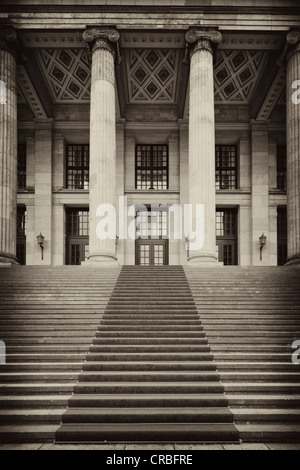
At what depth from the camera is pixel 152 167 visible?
95.2ft

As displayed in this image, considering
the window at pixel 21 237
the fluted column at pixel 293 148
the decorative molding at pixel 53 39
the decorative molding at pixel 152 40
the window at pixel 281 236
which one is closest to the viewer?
the fluted column at pixel 293 148

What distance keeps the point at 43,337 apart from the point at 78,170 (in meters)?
19.4

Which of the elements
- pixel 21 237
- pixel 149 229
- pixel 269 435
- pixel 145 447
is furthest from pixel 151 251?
pixel 145 447

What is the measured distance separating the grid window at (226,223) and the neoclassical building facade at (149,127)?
9 cm

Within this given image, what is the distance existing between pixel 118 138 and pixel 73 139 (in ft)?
10.0

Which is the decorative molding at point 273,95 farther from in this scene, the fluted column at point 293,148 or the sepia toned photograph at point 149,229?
the fluted column at point 293,148

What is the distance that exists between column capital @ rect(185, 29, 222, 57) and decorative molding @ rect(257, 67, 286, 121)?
15.2 ft

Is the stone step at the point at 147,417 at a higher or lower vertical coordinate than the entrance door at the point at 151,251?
lower

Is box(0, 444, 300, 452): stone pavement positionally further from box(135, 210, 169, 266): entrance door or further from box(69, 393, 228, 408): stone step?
box(135, 210, 169, 266): entrance door

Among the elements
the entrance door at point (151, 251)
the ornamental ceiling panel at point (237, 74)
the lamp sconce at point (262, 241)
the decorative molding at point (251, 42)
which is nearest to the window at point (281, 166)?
the ornamental ceiling panel at point (237, 74)

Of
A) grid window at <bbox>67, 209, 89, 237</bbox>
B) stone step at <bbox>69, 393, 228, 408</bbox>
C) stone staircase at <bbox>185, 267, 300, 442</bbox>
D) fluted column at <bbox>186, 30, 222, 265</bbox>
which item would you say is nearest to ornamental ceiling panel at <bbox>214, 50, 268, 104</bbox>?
fluted column at <bbox>186, 30, 222, 265</bbox>

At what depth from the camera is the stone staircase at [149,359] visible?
25.2ft

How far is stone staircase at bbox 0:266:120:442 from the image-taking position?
7.88 metres

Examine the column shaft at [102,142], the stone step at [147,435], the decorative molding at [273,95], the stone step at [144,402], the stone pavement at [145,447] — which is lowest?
the stone pavement at [145,447]
